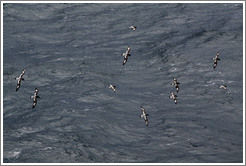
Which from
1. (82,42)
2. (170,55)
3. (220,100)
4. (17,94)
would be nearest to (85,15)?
(82,42)

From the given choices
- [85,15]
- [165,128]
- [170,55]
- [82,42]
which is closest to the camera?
[165,128]

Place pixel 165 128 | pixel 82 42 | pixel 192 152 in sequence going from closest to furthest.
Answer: pixel 192 152 → pixel 165 128 → pixel 82 42

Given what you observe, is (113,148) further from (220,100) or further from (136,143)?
(220,100)

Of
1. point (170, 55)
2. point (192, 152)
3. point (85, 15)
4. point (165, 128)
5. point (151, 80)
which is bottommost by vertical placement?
point (192, 152)

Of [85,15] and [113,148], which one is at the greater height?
[85,15]

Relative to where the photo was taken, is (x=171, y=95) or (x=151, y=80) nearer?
(x=171, y=95)

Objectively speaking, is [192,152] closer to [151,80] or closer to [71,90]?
[151,80]
